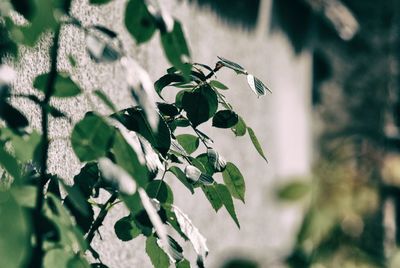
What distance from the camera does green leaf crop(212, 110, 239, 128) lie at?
1.47 m

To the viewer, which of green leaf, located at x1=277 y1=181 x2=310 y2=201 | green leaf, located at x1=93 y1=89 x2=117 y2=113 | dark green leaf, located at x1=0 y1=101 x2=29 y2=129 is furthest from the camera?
dark green leaf, located at x1=0 y1=101 x2=29 y2=129

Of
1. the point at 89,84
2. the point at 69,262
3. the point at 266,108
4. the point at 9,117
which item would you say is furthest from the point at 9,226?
the point at 266,108

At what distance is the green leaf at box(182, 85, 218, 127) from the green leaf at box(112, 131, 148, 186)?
428mm

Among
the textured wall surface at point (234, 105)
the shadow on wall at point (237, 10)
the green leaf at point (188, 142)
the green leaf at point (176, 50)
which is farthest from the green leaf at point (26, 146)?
the shadow on wall at point (237, 10)

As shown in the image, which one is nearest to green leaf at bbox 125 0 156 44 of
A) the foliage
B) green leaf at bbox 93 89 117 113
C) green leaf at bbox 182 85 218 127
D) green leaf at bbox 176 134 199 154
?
the foliage

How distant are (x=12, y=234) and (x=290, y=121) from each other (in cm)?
570

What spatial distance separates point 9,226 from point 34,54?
101 cm

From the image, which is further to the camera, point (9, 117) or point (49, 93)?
point (9, 117)

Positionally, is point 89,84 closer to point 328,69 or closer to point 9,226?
point 9,226

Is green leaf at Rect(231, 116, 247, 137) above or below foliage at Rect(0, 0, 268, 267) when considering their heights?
below

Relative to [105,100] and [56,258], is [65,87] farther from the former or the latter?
[56,258]

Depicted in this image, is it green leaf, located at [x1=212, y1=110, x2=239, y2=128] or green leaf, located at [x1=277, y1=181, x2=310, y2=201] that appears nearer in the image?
green leaf, located at [x1=277, y1=181, x2=310, y2=201]

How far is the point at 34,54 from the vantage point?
1.75m

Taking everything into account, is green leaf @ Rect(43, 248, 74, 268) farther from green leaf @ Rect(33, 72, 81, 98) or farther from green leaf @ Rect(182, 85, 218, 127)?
green leaf @ Rect(182, 85, 218, 127)
